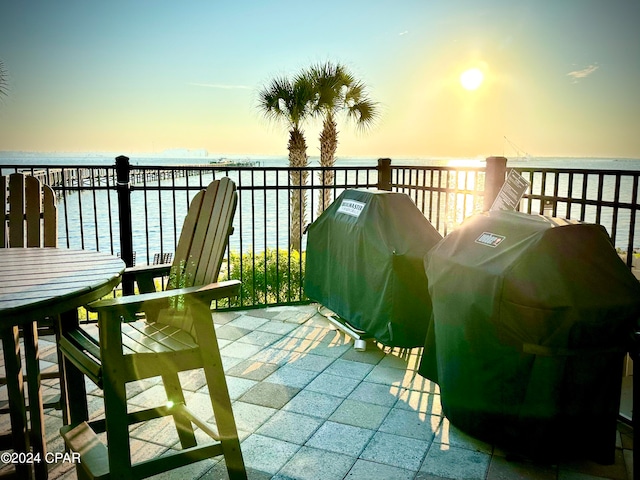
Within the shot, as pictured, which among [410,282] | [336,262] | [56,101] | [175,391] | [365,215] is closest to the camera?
[175,391]

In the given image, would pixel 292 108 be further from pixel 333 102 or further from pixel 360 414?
pixel 360 414

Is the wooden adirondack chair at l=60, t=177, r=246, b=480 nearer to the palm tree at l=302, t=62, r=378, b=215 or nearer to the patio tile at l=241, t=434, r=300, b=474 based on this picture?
the patio tile at l=241, t=434, r=300, b=474

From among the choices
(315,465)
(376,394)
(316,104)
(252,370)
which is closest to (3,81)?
(316,104)

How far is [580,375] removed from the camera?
208 centimetres

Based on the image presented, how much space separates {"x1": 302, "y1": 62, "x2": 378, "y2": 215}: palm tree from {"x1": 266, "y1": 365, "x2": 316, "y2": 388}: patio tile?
13.7 m

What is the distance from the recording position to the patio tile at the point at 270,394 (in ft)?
9.57

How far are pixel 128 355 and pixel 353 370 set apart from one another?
6.19 feet

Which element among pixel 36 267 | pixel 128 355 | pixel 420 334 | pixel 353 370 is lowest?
pixel 353 370

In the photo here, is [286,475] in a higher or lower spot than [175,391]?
lower

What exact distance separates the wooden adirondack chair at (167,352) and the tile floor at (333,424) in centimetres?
28

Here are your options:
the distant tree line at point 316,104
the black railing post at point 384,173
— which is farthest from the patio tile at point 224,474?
the distant tree line at point 316,104

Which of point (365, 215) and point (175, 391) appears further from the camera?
point (365, 215)

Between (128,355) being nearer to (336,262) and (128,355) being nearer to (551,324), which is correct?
(551,324)

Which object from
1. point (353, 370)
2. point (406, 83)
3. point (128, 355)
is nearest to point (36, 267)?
point (128, 355)
